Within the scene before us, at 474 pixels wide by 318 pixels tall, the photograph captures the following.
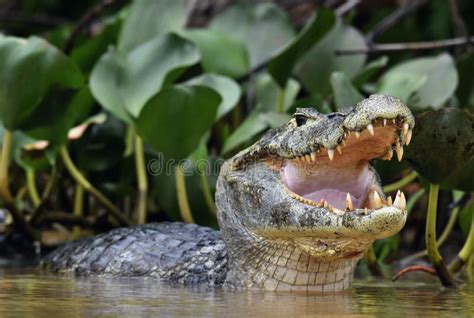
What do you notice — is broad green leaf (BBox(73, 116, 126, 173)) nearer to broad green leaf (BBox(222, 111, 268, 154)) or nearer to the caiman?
broad green leaf (BBox(222, 111, 268, 154))

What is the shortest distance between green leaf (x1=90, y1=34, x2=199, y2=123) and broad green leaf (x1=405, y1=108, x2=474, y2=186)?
179 centimetres

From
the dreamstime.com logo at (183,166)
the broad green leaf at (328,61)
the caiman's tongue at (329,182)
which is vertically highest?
the broad green leaf at (328,61)

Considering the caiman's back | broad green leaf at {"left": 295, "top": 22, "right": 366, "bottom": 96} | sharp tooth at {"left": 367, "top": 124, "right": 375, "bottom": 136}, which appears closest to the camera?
sharp tooth at {"left": 367, "top": 124, "right": 375, "bottom": 136}

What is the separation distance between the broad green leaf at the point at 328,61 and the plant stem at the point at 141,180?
125 centimetres

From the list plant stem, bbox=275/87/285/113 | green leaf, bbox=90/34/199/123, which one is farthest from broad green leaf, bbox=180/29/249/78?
green leaf, bbox=90/34/199/123

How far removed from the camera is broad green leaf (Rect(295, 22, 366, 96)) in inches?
253

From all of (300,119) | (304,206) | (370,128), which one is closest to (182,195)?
(300,119)

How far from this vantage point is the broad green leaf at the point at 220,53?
645 cm

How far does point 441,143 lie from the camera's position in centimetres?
379

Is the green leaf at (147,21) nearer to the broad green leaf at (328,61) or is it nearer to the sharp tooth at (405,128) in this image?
the broad green leaf at (328,61)

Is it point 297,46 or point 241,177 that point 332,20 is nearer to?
point 297,46

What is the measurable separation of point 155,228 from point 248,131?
1.07 meters

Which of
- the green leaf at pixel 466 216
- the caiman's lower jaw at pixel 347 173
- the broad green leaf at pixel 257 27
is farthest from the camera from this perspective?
the broad green leaf at pixel 257 27

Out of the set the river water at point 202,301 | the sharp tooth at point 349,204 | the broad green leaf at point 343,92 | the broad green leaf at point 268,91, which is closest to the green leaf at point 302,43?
the broad green leaf at point 268,91
